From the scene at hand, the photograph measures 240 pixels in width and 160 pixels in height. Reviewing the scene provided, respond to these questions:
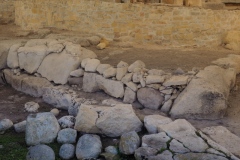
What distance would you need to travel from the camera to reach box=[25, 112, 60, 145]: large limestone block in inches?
152

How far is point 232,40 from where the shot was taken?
766cm

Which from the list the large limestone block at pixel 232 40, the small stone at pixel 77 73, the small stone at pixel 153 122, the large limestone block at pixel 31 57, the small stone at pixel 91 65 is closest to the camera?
the small stone at pixel 153 122

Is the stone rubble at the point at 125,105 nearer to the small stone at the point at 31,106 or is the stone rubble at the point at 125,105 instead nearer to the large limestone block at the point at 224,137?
the large limestone block at the point at 224,137

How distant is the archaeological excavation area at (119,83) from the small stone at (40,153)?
1 cm

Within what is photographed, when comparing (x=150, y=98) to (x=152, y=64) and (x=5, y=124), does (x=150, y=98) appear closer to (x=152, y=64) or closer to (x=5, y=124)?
(x=152, y=64)

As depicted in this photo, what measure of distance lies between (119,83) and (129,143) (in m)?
1.40

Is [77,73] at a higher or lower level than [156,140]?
higher

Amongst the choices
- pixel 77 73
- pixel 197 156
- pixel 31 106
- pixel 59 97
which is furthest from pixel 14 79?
pixel 197 156

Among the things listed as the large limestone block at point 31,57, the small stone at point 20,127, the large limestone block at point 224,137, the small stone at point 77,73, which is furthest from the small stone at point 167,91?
the large limestone block at point 31,57

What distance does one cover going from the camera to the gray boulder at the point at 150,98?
14.7ft

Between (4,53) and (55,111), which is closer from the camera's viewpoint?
(55,111)

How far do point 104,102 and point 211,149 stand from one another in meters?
1.84

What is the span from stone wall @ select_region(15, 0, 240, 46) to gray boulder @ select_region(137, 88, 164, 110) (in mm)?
2942

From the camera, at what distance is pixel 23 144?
3.90 metres
